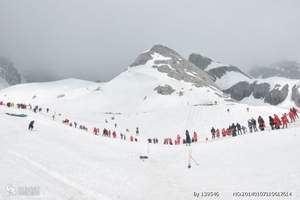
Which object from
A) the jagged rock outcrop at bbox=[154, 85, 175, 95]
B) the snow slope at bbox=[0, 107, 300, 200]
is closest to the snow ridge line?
the snow slope at bbox=[0, 107, 300, 200]

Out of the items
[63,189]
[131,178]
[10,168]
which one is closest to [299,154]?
[131,178]

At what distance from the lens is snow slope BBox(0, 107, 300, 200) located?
570 inches

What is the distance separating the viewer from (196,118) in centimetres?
7594

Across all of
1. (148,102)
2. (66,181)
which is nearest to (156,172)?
(66,181)

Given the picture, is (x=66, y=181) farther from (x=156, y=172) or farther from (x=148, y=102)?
(x=148, y=102)

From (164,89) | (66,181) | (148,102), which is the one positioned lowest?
(66,181)

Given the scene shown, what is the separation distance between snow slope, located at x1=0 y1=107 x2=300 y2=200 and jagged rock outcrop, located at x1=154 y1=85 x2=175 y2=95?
4834 inches

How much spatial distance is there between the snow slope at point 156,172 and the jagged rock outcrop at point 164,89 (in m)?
123

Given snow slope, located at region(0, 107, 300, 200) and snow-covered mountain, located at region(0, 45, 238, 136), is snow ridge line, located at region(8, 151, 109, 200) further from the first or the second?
snow-covered mountain, located at region(0, 45, 238, 136)

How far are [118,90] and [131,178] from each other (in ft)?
528

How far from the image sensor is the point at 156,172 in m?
22.2

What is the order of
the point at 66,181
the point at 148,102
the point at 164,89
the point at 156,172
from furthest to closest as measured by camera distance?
the point at 164,89 < the point at 148,102 < the point at 156,172 < the point at 66,181

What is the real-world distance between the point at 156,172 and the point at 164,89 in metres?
132

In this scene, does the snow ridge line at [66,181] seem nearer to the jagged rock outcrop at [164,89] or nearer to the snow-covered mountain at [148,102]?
the snow-covered mountain at [148,102]
